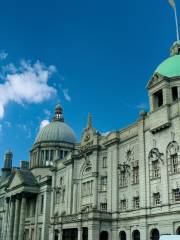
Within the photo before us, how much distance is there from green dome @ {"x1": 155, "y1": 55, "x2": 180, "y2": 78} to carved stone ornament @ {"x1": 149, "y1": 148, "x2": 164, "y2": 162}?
11.2 m

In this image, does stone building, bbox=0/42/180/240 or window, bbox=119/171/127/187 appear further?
window, bbox=119/171/127/187

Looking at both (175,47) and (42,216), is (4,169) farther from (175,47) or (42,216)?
(175,47)

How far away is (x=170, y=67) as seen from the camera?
174ft

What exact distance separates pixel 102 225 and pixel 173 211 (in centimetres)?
1333

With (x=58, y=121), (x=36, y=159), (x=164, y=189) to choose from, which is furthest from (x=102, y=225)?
(x=58, y=121)

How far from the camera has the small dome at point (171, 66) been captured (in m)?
52.2

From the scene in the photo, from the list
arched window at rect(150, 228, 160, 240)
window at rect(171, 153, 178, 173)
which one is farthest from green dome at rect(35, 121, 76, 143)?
window at rect(171, 153, 178, 173)

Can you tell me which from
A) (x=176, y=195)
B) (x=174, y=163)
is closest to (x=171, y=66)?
(x=174, y=163)

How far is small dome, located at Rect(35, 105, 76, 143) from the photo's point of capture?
96.1m

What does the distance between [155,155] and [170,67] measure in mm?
13518

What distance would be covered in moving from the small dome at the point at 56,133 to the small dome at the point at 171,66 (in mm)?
46402

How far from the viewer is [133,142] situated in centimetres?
5422

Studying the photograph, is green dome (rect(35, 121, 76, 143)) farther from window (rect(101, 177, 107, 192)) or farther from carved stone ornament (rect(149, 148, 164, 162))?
carved stone ornament (rect(149, 148, 164, 162))

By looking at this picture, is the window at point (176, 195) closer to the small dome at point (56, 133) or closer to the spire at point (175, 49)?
the spire at point (175, 49)
